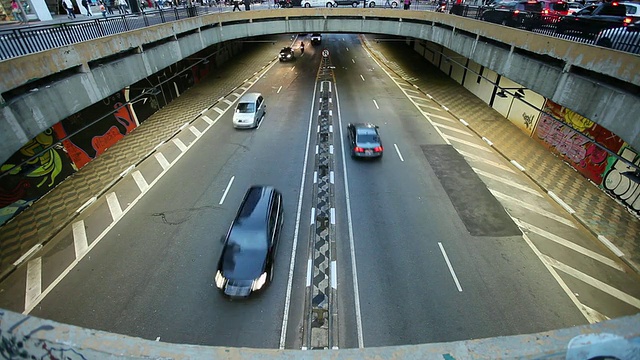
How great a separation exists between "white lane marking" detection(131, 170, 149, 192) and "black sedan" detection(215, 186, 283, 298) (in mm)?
6832

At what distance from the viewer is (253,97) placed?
21.4 m

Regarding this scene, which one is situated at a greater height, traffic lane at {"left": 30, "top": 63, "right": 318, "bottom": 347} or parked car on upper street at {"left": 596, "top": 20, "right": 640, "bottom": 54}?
parked car on upper street at {"left": 596, "top": 20, "right": 640, "bottom": 54}

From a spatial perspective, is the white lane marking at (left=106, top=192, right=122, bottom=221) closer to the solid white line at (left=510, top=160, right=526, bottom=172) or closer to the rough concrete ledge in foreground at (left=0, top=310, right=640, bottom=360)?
the rough concrete ledge in foreground at (left=0, top=310, right=640, bottom=360)

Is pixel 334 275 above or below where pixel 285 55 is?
below

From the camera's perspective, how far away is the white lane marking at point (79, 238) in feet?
36.3

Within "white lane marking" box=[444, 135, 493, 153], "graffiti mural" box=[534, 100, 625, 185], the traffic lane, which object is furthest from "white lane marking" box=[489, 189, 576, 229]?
the traffic lane

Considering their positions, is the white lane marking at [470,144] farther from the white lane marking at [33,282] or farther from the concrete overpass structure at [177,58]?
the white lane marking at [33,282]

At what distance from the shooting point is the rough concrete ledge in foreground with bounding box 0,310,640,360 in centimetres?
254

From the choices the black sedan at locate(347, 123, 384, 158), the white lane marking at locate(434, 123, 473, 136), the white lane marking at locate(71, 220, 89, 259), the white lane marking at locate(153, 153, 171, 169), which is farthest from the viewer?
the white lane marking at locate(434, 123, 473, 136)

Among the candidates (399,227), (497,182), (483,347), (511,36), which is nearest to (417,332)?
(399,227)

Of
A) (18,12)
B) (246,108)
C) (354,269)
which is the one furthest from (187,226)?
(18,12)

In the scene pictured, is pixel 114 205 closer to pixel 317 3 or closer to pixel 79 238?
pixel 79 238

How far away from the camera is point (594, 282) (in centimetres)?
999

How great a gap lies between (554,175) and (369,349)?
698 inches
